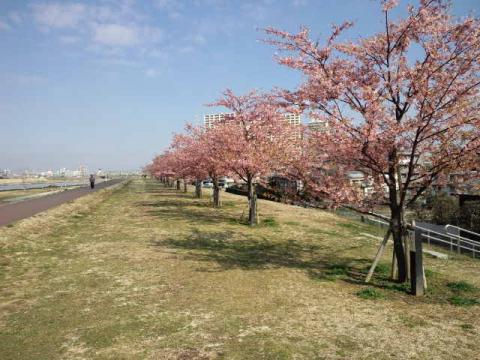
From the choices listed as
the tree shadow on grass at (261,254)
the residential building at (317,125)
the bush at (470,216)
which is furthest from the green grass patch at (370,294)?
the bush at (470,216)

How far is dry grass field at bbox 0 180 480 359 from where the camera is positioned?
239 inches

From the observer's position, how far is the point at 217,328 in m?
6.79

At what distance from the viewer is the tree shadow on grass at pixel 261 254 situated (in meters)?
11.1

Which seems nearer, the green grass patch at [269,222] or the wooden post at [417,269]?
the wooden post at [417,269]

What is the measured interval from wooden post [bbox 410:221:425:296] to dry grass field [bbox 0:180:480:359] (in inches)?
11.3

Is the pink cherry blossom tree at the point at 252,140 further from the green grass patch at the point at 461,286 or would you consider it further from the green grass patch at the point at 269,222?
the green grass patch at the point at 461,286

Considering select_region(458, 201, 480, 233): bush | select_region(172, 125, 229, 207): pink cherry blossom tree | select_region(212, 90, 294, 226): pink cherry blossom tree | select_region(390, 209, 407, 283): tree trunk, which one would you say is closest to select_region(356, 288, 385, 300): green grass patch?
select_region(390, 209, 407, 283): tree trunk

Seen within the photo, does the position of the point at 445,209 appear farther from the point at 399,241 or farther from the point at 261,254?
the point at 399,241

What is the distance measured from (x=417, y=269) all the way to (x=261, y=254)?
5.41 meters

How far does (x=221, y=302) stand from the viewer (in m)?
8.15

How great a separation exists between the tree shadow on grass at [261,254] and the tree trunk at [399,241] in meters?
1.19

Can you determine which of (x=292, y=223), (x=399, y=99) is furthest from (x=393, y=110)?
(x=292, y=223)

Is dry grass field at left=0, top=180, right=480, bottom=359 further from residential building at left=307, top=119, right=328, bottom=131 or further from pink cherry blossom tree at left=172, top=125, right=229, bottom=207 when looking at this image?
pink cherry blossom tree at left=172, top=125, right=229, bottom=207

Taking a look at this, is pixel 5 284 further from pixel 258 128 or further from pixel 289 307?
pixel 258 128
